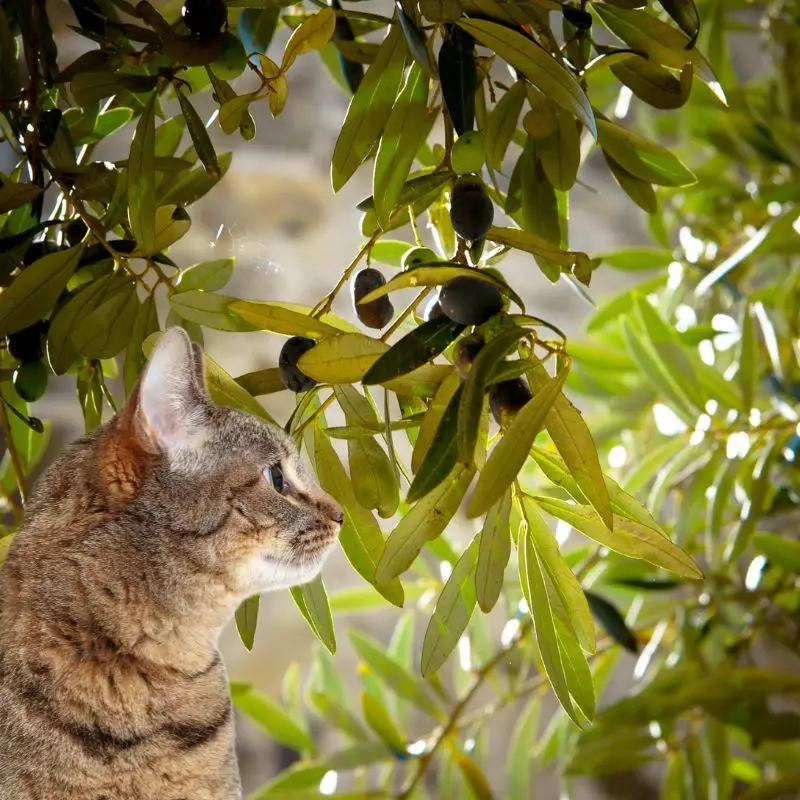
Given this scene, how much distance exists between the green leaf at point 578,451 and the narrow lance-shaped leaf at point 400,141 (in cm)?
16

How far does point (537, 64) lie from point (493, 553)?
0.31m

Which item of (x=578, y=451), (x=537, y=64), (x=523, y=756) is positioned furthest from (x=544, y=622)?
(x=523, y=756)

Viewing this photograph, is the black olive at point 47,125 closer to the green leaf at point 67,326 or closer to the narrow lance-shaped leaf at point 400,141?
the green leaf at point 67,326

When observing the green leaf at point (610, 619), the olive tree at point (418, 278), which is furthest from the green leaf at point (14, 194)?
the green leaf at point (610, 619)

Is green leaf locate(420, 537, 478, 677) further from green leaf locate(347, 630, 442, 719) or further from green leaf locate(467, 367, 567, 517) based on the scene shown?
green leaf locate(347, 630, 442, 719)

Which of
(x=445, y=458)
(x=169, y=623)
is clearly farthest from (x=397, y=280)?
(x=169, y=623)

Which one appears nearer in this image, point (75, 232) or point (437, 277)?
point (437, 277)

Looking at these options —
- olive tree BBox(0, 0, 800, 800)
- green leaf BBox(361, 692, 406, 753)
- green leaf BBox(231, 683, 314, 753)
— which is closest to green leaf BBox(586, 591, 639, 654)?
olive tree BBox(0, 0, 800, 800)

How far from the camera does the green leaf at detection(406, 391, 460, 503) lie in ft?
1.97

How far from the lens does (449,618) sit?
76cm

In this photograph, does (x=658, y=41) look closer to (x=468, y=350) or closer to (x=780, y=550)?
(x=468, y=350)

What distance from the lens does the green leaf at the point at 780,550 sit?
1319mm

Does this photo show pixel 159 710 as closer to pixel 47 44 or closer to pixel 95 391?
pixel 95 391

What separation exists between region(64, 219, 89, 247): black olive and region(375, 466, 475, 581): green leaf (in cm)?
37
